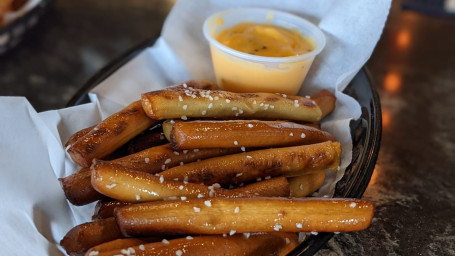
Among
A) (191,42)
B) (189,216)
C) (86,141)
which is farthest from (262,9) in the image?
(189,216)

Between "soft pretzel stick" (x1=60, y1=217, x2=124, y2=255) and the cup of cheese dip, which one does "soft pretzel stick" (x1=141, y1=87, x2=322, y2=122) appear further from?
"soft pretzel stick" (x1=60, y1=217, x2=124, y2=255)

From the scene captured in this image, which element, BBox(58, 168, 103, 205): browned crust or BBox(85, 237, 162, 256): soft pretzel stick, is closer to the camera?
BBox(85, 237, 162, 256): soft pretzel stick

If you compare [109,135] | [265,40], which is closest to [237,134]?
[109,135]

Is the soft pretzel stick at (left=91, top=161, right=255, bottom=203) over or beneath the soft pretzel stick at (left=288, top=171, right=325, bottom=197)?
over

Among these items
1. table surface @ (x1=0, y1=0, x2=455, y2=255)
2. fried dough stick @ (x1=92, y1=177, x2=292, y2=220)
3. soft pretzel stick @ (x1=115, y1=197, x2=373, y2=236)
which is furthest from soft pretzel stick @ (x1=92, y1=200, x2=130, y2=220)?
table surface @ (x1=0, y1=0, x2=455, y2=255)

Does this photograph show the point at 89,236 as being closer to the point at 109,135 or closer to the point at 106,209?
the point at 106,209

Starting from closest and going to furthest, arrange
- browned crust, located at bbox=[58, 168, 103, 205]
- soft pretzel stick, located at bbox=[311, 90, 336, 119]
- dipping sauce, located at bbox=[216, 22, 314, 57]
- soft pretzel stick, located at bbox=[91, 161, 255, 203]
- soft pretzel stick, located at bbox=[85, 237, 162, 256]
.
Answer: soft pretzel stick, located at bbox=[85, 237, 162, 256], soft pretzel stick, located at bbox=[91, 161, 255, 203], browned crust, located at bbox=[58, 168, 103, 205], soft pretzel stick, located at bbox=[311, 90, 336, 119], dipping sauce, located at bbox=[216, 22, 314, 57]
